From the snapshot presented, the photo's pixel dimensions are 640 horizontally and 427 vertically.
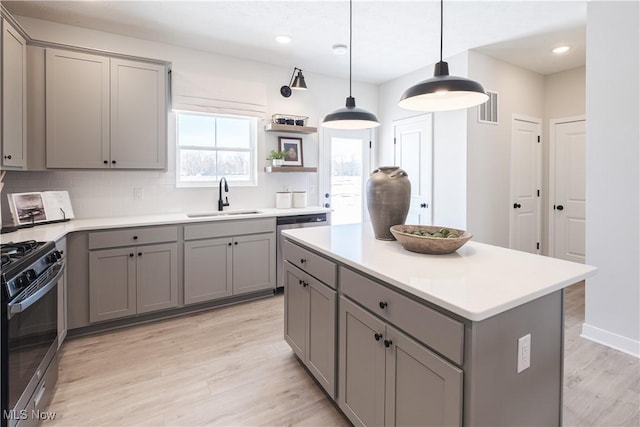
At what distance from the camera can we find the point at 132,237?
2.88 meters

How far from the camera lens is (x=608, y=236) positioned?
2617 mm

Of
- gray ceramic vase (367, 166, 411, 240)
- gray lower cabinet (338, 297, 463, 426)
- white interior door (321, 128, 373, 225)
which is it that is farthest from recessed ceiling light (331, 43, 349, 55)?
gray lower cabinet (338, 297, 463, 426)

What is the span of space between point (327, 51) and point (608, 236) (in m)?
3.20

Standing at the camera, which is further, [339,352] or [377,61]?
[377,61]

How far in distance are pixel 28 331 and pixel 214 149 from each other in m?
2.68

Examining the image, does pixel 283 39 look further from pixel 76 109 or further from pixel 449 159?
pixel 449 159

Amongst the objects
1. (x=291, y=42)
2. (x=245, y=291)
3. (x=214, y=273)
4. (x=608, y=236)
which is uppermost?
(x=291, y=42)

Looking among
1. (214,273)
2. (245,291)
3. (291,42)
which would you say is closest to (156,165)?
(214,273)

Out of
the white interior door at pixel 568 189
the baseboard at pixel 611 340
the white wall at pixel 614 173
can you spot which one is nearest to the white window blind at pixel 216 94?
the white wall at pixel 614 173

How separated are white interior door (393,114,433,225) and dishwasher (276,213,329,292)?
126 cm

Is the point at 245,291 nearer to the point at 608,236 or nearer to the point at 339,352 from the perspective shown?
the point at 339,352

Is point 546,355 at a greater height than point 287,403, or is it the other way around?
point 546,355

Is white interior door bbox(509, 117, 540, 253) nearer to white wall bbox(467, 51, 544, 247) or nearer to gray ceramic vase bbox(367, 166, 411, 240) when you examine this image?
white wall bbox(467, 51, 544, 247)

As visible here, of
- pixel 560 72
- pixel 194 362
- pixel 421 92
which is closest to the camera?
pixel 421 92
